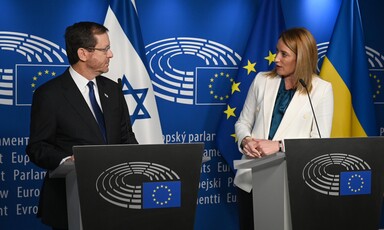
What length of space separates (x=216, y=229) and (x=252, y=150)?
6.46 feet

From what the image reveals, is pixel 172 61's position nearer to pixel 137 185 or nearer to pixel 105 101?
pixel 105 101

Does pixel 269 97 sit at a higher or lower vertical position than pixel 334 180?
higher

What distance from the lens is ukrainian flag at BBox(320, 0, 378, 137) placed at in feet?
15.2

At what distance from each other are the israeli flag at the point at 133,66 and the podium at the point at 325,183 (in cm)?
173

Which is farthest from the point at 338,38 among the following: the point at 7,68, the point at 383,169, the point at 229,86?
the point at 7,68

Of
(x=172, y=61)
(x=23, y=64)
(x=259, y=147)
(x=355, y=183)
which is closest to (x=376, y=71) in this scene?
(x=172, y=61)

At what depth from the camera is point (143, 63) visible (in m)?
4.30

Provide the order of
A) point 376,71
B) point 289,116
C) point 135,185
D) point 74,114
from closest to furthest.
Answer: point 135,185, point 74,114, point 289,116, point 376,71

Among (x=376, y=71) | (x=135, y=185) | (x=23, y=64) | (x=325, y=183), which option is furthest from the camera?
(x=376, y=71)

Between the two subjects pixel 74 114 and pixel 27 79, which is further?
pixel 27 79

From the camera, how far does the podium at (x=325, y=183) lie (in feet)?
8.29

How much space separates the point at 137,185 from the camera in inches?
91.0

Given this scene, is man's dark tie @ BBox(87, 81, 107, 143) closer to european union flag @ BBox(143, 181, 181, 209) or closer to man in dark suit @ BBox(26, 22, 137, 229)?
man in dark suit @ BBox(26, 22, 137, 229)

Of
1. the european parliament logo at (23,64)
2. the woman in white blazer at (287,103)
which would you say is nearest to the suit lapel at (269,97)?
the woman in white blazer at (287,103)
